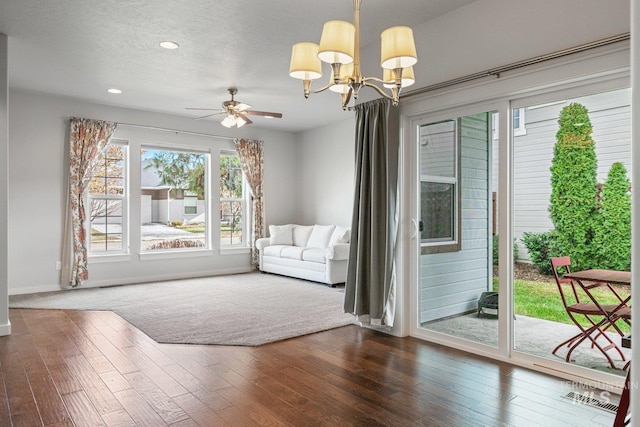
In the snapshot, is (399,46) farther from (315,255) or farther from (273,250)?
(273,250)

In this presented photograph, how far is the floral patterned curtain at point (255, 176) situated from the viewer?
811cm

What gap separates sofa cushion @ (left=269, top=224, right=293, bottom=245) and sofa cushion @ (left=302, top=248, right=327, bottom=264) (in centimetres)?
91

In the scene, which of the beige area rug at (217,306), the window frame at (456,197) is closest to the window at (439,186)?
the window frame at (456,197)

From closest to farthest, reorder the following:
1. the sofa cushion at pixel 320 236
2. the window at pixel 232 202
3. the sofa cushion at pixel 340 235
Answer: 1. the sofa cushion at pixel 340 235
2. the sofa cushion at pixel 320 236
3. the window at pixel 232 202

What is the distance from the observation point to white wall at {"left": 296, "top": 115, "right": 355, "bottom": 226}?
7770mm

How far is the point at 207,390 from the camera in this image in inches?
107

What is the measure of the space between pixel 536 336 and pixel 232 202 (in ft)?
20.4

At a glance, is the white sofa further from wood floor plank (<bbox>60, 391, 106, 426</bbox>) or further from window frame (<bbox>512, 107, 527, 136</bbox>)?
wood floor plank (<bbox>60, 391, 106, 426</bbox>)

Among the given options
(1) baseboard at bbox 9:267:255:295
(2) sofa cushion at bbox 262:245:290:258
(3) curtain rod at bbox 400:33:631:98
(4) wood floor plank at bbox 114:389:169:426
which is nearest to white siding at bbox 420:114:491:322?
(3) curtain rod at bbox 400:33:631:98

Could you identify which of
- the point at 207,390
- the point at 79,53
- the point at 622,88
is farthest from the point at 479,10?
the point at 79,53

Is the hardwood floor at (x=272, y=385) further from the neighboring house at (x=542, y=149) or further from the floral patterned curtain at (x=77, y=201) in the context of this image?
the floral patterned curtain at (x=77, y=201)

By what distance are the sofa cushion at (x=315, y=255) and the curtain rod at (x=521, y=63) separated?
352cm

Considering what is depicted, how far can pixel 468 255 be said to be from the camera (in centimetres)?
358

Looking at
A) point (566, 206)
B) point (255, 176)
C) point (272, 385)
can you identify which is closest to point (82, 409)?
point (272, 385)
